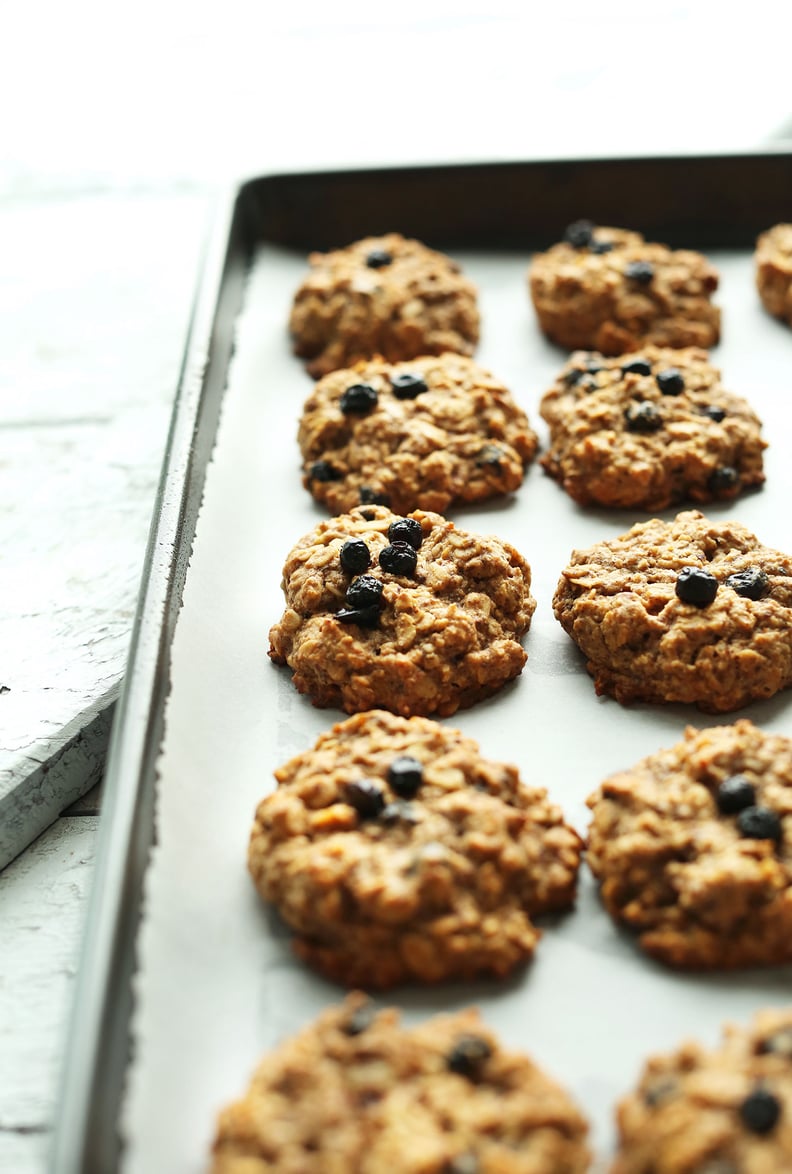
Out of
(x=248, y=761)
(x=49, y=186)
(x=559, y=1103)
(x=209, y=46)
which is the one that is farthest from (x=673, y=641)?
(x=209, y=46)

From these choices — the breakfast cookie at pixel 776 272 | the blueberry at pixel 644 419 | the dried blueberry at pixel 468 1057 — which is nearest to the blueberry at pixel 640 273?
the breakfast cookie at pixel 776 272

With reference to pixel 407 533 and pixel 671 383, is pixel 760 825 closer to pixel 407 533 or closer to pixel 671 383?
pixel 407 533

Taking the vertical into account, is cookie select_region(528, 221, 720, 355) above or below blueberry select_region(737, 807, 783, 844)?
above

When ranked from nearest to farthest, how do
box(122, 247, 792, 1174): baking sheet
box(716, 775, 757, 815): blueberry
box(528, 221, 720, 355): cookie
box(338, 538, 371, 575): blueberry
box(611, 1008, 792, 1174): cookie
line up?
1. box(611, 1008, 792, 1174): cookie
2. box(122, 247, 792, 1174): baking sheet
3. box(716, 775, 757, 815): blueberry
4. box(338, 538, 371, 575): blueberry
5. box(528, 221, 720, 355): cookie

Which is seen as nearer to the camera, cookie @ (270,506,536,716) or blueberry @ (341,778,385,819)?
blueberry @ (341,778,385,819)

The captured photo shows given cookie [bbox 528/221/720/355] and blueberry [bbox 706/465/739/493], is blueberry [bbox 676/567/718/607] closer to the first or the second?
blueberry [bbox 706/465/739/493]

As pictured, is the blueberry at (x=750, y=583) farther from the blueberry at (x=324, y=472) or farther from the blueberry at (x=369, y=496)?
the blueberry at (x=324, y=472)

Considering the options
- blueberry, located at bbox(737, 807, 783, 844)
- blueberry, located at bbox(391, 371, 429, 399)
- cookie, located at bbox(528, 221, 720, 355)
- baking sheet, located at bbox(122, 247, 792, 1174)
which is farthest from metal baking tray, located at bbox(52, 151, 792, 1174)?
blueberry, located at bbox(391, 371, 429, 399)
